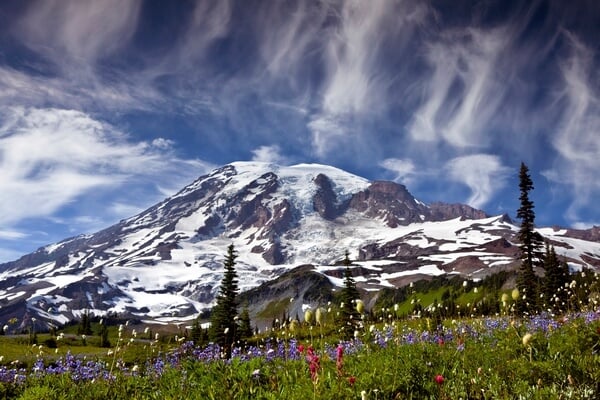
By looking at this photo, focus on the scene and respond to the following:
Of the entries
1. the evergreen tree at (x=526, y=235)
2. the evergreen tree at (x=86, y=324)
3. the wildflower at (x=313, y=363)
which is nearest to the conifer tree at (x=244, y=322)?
the evergreen tree at (x=86, y=324)

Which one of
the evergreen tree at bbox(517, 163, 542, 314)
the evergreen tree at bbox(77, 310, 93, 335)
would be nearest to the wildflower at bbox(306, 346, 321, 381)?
the evergreen tree at bbox(77, 310, 93, 335)

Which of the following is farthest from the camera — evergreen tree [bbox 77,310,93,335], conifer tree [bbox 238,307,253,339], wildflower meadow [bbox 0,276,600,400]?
conifer tree [bbox 238,307,253,339]

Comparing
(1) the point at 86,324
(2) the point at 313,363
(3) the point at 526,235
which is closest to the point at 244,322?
(1) the point at 86,324

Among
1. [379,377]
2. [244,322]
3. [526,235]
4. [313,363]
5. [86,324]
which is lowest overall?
[379,377]

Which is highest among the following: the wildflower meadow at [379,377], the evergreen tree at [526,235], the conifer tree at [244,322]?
the evergreen tree at [526,235]

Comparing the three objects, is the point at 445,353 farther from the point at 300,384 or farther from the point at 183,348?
the point at 183,348

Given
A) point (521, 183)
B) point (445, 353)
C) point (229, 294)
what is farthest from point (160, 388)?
point (521, 183)

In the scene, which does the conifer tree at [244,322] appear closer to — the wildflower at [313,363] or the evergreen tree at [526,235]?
the evergreen tree at [526,235]

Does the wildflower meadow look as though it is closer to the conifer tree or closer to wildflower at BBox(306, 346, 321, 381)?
wildflower at BBox(306, 346, 321, 381)

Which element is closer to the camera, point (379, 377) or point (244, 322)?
point (379, 377)

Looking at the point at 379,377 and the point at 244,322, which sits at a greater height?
the point at 244,322

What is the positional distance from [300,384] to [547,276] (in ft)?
196

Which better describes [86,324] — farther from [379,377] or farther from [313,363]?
[313,363]

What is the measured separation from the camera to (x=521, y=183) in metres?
58.2
